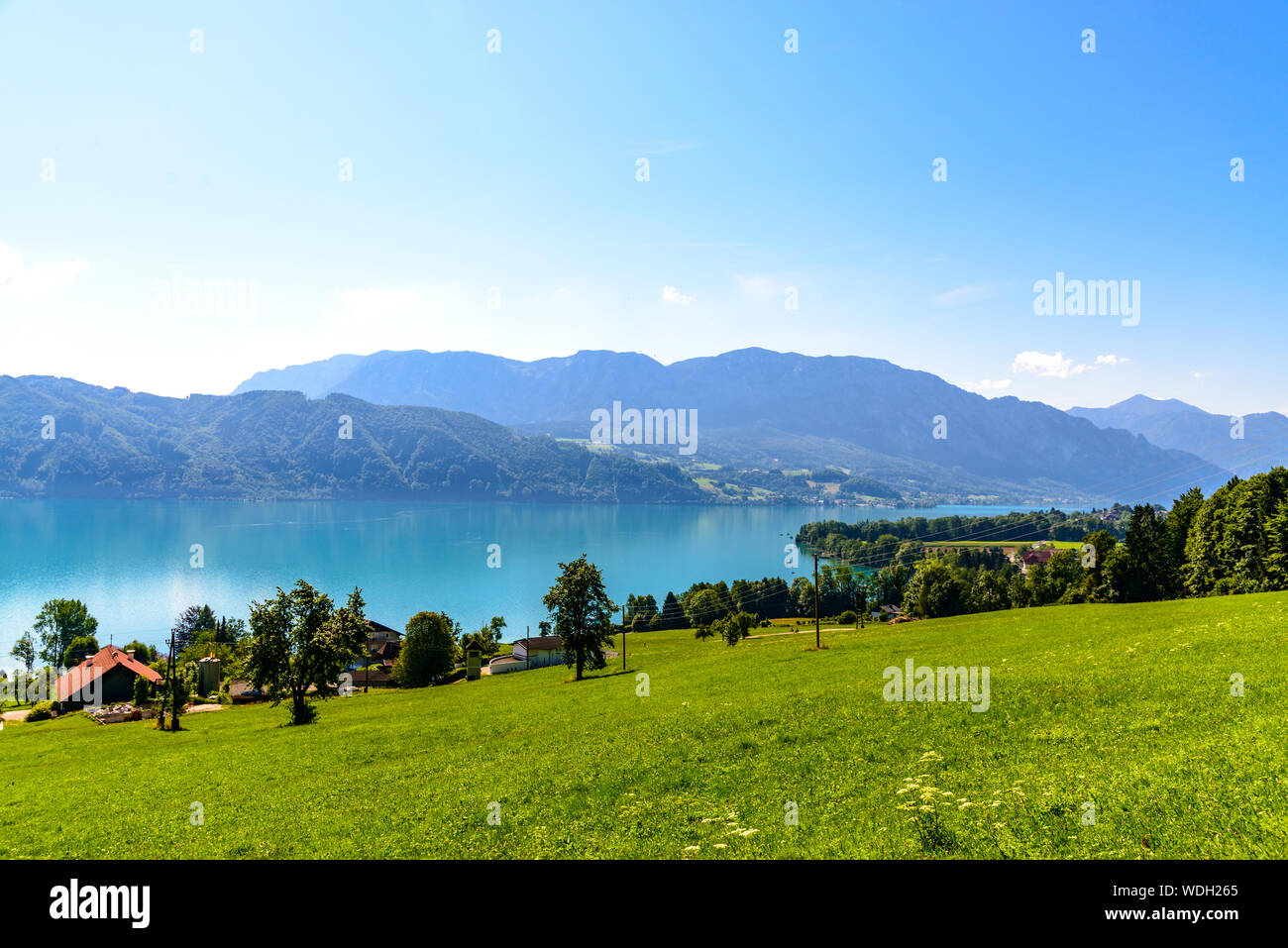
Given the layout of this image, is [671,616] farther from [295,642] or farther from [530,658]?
[295,642]

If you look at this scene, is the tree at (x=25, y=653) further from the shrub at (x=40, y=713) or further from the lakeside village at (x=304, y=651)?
the shrub at (x=40, y=713)

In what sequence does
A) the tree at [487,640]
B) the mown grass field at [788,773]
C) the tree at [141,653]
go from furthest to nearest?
1. the tree at [487,640]
2. the tree at [141,653]
3. the mown grass field at [788,773]

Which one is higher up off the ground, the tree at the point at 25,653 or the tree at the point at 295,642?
the tree at the point at 295,642

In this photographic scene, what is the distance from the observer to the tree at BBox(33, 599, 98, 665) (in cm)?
10362

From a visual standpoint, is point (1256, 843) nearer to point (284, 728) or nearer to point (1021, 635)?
point (1021, 635)

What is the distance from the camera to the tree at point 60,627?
104 meters

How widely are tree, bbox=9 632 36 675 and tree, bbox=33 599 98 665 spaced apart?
5.11 ft

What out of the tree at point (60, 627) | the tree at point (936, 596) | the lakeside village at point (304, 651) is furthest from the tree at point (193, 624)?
the tree at point (936, 596)

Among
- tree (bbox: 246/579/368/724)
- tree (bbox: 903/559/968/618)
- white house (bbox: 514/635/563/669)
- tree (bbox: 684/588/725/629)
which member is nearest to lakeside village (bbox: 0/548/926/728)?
tree (bbox: 246/579/368/724)

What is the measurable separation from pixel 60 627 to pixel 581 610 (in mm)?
108692

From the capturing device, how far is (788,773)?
54.3 ft

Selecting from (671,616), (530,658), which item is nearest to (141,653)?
(530,658)

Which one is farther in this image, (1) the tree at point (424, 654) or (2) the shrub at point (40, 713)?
(1) the tree at point (424, 654)

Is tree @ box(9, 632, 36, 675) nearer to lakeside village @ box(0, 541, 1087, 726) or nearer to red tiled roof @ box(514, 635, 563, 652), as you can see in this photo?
lakeside village @ box(0, 541, 1087, 726)
